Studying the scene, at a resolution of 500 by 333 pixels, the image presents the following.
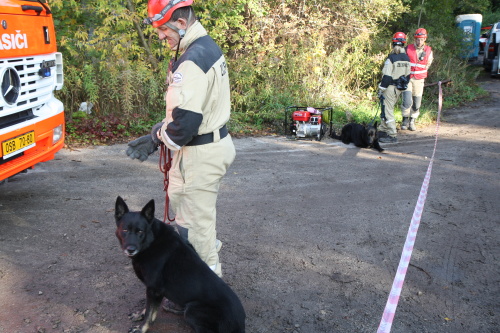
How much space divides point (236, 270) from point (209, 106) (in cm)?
174

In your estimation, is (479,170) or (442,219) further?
(479,170)

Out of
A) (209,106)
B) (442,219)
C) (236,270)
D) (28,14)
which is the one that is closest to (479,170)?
(442,219)

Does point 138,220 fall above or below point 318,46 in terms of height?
below

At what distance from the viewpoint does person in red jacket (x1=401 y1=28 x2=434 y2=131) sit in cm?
1056

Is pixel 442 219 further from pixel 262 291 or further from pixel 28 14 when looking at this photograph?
pixel 28 14

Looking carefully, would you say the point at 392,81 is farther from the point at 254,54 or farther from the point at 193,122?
the point at 193,122

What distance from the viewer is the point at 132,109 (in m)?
9.58

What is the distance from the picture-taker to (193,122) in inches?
115

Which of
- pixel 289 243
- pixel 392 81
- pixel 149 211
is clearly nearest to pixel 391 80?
pixel 392 81

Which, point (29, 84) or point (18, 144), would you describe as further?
point (29, 84)

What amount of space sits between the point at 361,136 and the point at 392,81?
5.61ft

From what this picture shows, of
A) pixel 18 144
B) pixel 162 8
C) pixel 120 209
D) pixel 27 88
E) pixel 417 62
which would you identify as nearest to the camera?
pixel 162 8

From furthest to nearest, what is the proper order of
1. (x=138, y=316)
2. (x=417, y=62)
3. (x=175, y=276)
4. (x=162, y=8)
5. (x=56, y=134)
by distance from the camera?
(x=417, y=62) → (x=56, y=134) → (x=138, y=316) → (x=175, y=276) → (x=162, y=8)

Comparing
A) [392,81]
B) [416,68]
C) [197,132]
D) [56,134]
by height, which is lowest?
[56,134]
